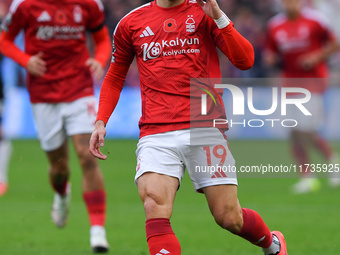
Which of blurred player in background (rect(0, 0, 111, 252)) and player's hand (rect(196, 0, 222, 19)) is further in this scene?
blurred player in background (rect(0, 0, 111, 252))

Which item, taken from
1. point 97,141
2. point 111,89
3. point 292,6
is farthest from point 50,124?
point 292,6

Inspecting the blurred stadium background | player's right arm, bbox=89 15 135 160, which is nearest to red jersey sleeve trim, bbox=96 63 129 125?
player's right arm, bbox=89 15 135 160

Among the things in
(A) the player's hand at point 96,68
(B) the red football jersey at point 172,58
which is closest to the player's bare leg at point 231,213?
(B) the red football jersey at point 172,58

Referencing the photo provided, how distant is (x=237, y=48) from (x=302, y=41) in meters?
6.70

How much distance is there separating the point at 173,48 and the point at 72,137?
238 cm

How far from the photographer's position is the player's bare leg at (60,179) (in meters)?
7.40

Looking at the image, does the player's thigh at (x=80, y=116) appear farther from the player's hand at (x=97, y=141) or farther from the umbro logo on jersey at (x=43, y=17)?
the player's hand at (x=97, y=141)

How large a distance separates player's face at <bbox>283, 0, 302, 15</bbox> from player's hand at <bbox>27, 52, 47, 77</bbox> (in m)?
4.99

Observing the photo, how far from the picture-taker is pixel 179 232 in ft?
24.5

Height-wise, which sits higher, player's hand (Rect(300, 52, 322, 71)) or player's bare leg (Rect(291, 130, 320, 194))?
player's hand (Rect(300, 52, 322, 71))

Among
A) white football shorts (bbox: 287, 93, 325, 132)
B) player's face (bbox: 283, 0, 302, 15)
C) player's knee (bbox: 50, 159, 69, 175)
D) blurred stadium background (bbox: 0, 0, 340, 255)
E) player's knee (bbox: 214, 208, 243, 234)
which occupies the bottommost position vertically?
blurred stadium background (bbox: 0, 0, 340, 255)

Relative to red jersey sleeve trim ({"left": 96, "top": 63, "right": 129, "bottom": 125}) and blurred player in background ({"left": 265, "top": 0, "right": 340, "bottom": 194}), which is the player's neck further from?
blurred player in background ({"left": 265, "top": 0, "right": 340, "bottom": 194})

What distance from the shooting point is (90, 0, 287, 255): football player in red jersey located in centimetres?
482

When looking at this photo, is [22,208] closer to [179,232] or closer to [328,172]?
[179,232]
